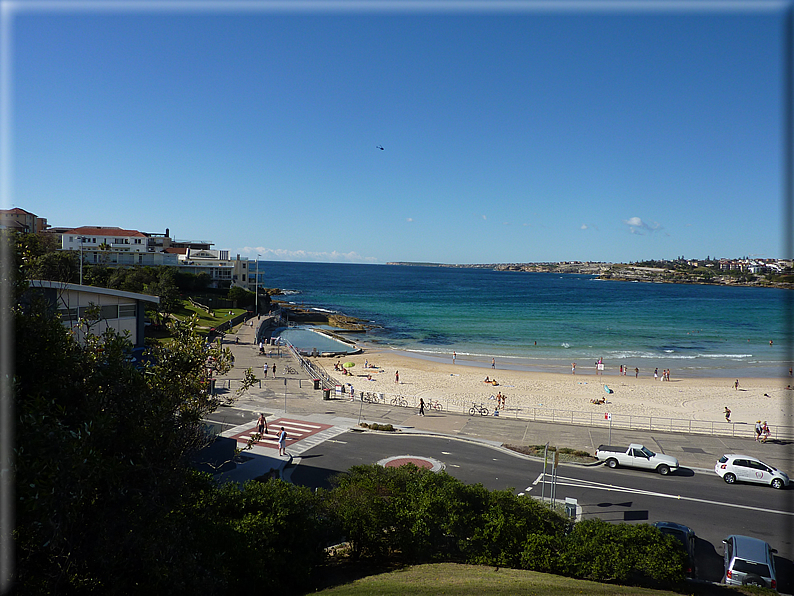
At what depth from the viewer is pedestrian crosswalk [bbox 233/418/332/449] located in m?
21.7

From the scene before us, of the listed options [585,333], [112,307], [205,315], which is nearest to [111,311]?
[112,307]

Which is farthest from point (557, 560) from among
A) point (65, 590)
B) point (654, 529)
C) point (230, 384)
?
point (230, 384)

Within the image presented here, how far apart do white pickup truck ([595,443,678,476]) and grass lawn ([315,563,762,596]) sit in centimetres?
984

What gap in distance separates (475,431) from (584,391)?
56.3 ft

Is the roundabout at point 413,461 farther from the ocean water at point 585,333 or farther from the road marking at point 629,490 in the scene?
the ocean water at point 585,333

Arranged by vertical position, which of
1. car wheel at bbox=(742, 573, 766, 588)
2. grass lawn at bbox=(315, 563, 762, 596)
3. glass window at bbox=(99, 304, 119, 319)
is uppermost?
glass window at bbox=(99, 304, 119, 319)

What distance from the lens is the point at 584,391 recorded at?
38.2 m

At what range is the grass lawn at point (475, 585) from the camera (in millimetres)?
8688

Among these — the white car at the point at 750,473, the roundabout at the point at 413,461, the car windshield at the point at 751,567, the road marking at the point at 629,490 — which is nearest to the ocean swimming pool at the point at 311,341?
the roundabout at the point at 413,461

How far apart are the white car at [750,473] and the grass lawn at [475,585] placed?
9946 millimetres

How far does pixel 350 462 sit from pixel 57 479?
1499cm

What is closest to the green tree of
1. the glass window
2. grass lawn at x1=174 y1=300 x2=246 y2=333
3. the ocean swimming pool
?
the glass window

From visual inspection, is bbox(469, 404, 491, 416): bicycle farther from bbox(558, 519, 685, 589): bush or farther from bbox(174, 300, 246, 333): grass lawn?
bbox(174, 300, 246, 333): grass lawn

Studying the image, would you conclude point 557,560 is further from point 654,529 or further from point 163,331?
point 163,331
